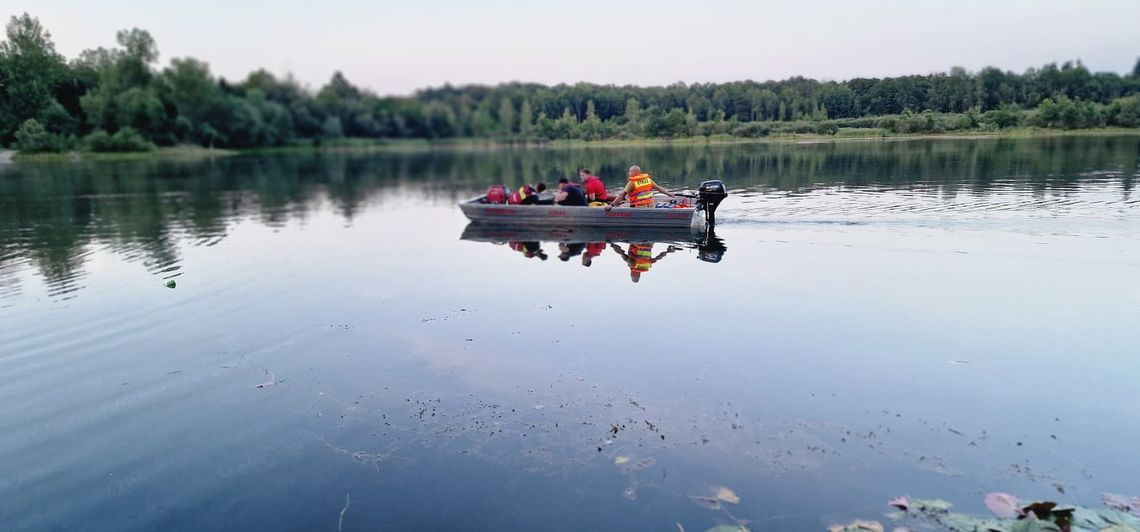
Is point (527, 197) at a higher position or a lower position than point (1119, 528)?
higher

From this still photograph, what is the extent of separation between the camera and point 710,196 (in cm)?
1917

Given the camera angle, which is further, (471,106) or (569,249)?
(471,106)

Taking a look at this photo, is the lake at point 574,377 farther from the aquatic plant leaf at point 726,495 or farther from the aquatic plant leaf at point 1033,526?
the aquatic plant leaf at point 1033,526

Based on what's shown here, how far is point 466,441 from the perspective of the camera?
7.10 m

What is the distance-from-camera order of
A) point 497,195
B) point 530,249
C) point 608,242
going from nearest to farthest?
point 530,249 → point 608,242 → point 497,195

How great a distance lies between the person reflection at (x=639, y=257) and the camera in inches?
587

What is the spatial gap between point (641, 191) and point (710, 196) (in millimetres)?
2018

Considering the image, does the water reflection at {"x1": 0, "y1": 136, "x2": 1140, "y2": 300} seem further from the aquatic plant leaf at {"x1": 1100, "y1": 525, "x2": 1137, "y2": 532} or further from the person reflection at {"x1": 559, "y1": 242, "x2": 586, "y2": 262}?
the aquatic plant leaf at {"x1": 1100, "y1": 525, "x2": 1137, "y2": 532}

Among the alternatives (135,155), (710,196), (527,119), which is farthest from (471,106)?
(710,196)

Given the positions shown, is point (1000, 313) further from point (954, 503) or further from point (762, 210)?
point (762, 210)

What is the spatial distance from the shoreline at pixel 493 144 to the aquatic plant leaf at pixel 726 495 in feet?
73.6

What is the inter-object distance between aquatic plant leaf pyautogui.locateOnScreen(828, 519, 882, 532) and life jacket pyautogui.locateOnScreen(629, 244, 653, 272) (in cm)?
983

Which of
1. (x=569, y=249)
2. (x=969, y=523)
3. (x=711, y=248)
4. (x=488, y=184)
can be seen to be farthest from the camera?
(x=488, y=184)

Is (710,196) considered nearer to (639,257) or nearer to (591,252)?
(639,257)
